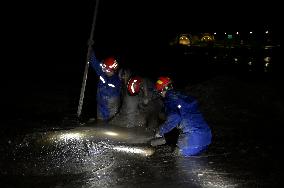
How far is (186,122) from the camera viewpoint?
6.47 meters

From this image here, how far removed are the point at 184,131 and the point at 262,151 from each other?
1.84 metres

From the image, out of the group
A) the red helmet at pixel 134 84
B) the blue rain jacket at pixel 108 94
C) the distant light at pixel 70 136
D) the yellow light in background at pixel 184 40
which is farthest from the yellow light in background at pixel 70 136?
the yellow light in background at pixel 184 40

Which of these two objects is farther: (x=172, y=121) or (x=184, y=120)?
(x=184, y=120)

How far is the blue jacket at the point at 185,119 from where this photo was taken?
633 cm

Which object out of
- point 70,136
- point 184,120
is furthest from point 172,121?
point 70,136

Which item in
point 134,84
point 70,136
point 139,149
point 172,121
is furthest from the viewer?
point 134,84

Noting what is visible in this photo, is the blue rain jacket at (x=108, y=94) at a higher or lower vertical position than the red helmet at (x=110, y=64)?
lower

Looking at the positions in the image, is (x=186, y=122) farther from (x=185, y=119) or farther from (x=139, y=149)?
(x=139, y=149)

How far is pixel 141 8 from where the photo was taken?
34.5 m

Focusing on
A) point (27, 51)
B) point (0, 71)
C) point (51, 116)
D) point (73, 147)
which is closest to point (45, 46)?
point (27, 51)

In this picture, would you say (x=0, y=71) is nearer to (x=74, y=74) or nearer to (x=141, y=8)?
(x=74, y=74)

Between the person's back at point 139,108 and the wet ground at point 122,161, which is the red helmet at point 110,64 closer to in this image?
the person's back at point 139,108

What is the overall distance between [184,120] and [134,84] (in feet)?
5.64

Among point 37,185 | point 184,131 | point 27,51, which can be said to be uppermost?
point 27,51
